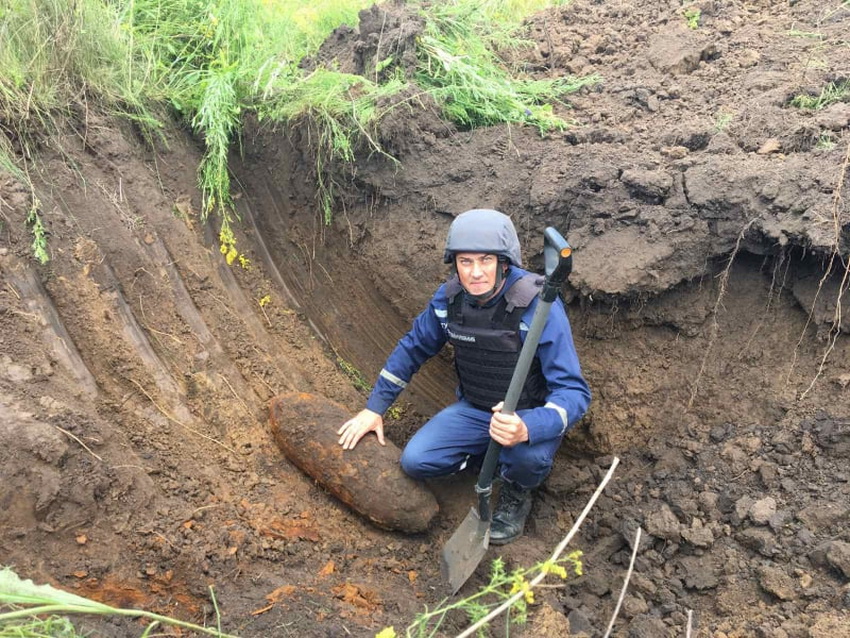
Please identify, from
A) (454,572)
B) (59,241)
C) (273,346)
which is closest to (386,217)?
(273,346)

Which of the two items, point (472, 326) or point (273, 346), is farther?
point (273, 346)

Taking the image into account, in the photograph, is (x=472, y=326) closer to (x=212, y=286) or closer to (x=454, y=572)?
(x=454, y=572)

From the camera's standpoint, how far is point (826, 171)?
9.35ft

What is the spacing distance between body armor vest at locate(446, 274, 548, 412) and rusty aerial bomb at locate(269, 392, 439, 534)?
1.85ft

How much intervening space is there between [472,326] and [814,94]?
6.87 feet

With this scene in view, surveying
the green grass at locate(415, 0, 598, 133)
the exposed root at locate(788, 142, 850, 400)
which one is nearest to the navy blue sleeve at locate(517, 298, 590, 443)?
the exposed root at locate(788, 142, 850, 400)

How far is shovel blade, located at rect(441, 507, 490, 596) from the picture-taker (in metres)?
2.92

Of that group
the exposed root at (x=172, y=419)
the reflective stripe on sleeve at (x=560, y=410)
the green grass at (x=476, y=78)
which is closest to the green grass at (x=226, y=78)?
the green grass at (x=476, y=78)

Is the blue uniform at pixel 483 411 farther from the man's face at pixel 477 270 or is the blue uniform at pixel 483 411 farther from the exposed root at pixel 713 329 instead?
the exposed root at pixel 713 329

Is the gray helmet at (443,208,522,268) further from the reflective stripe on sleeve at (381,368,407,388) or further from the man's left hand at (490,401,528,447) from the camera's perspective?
the reflective stripe on sleeve at (381,368,407,388)

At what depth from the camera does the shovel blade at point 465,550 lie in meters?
2.92

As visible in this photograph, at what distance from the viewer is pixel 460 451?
326 cm

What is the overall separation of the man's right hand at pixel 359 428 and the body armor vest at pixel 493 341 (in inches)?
19.9

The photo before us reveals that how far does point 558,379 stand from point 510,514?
2.66 ft
